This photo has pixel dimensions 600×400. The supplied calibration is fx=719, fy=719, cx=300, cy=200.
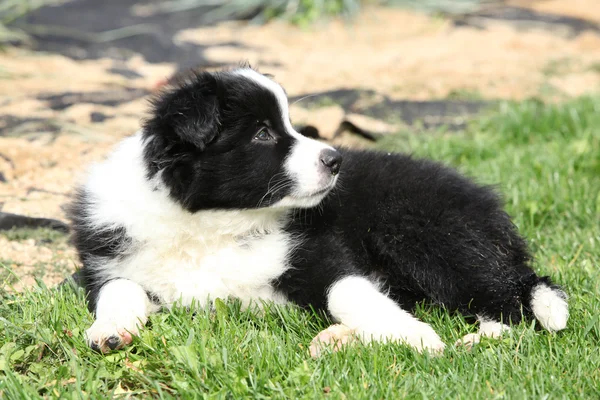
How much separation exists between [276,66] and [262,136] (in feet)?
12.9

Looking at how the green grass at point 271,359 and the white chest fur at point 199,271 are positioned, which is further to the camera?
the white chest fur at point 199,271

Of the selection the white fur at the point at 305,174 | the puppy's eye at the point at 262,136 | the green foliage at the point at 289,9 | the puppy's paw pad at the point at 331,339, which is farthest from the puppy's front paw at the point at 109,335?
the green foliage at the point at 289,9

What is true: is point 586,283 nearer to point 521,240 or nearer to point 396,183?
point 521,240

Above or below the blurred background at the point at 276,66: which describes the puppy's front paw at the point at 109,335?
above

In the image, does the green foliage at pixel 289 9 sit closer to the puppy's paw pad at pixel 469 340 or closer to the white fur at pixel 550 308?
the white fur at pixel 550 308

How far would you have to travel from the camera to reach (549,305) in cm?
271

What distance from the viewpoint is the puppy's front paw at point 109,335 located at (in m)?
2.52

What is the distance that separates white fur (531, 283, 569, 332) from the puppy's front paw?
1.52 m

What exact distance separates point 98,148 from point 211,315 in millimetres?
2179

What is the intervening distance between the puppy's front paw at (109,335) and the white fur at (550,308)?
1515 mm

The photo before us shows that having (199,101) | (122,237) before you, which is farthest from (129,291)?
(199,101)

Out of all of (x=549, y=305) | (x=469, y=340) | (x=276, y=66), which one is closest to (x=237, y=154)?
(x=469, y=340)

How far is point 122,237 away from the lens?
2934 millimetres

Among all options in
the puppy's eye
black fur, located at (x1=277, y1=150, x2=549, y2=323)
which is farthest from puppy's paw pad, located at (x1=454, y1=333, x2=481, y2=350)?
the puppy's eye
